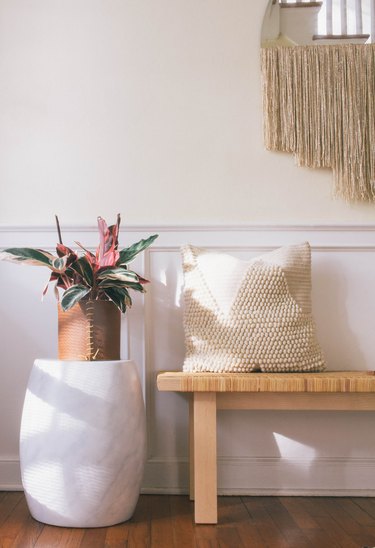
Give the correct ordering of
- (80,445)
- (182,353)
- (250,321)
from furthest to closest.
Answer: (182,353)
(250,321)
(80,445)

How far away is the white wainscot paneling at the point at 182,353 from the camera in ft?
7.29

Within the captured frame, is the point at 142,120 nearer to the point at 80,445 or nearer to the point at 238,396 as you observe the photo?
the point at 238,396

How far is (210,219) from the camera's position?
7.50 feet

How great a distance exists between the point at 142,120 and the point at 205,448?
45.8 inches

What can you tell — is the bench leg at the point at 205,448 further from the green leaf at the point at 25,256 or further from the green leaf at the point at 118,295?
the green leaf at the point at 25,256

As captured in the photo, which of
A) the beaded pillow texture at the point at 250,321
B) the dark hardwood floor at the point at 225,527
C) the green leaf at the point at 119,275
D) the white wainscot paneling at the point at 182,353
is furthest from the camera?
the white wainscot paneling at the point at 182,353

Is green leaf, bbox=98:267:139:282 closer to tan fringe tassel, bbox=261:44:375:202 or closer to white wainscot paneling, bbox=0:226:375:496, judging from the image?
white wainscot paneling, bbox=0:226:375:496

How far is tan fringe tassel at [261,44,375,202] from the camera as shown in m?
2.27

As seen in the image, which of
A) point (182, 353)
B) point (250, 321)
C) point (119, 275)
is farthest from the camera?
point (182, 353)

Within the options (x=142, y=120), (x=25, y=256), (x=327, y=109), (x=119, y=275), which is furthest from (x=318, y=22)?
(x=25, y=256)

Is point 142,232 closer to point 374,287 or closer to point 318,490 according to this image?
point 374,287

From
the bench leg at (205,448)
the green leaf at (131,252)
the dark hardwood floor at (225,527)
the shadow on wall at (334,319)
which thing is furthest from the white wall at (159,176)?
the bench leg at (205,448)

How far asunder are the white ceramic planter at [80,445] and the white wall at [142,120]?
0.70m

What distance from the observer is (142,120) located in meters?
2.31
